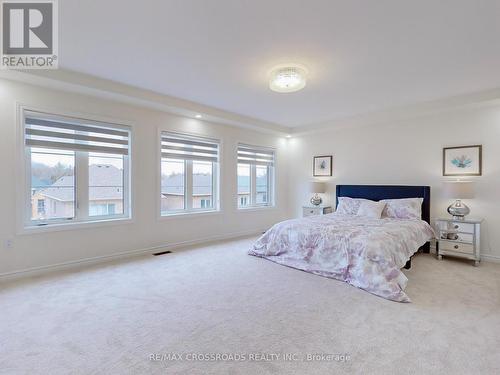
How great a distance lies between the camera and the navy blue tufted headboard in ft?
14.5

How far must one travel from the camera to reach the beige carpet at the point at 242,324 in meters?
1.71

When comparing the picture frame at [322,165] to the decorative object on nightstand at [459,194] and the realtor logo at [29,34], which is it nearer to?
the decorative object on nightstand at [459,194]

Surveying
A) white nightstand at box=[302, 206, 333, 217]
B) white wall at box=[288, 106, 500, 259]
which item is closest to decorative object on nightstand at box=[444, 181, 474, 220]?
white wall at box=[288, 106, 500, 259]

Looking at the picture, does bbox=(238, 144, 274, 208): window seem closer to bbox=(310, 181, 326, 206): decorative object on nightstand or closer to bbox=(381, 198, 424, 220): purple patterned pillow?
bbox=(310, 181, 326, 206): decorative object on nightstand

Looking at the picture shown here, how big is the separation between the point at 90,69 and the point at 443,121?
530cm

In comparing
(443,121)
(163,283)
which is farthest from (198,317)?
(443,121)

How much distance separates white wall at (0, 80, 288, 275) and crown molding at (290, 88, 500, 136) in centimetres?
137

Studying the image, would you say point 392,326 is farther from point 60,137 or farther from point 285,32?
point 60,137

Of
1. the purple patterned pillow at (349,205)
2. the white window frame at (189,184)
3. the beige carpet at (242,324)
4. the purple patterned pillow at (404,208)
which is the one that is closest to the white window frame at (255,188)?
the white window frame at (189,184)

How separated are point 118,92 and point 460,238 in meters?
5.35

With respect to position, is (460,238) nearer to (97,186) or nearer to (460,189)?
(460,189)

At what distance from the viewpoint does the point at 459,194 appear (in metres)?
3.81

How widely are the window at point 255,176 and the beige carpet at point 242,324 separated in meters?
2.78

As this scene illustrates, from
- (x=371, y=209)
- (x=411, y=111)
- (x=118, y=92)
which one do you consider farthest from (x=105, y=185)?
(x=411, y=111)
